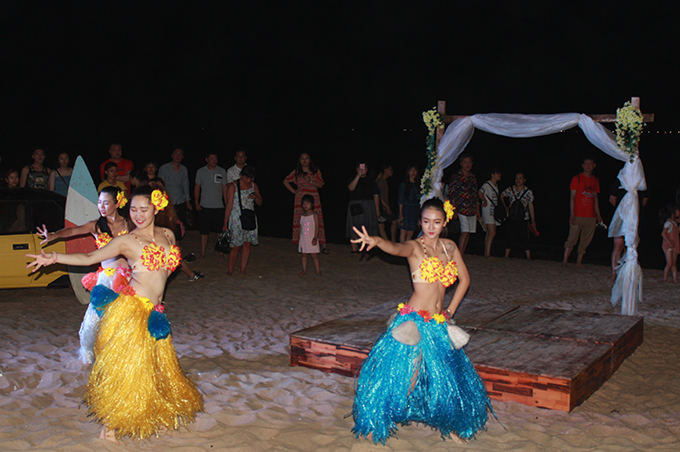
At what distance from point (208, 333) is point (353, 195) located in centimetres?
438

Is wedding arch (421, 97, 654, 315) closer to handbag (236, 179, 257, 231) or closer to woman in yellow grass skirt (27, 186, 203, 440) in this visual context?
handbag (236, 179, 257, 231)

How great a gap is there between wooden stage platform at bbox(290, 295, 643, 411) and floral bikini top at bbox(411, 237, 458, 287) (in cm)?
93

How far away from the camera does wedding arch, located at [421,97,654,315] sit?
6.04 m

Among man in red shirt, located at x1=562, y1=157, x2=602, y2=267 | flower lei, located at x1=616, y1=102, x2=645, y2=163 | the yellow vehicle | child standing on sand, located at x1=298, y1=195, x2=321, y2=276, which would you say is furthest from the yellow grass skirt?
man in red shirt, located at x1=562, y1=157, x2=602, y2=267

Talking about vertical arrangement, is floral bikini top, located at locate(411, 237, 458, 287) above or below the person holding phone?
below

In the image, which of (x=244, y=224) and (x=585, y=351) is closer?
(x=585, y=351)

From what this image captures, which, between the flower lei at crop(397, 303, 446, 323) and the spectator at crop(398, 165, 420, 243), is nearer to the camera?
the flower lei at crop(397, 303, 446, 323)

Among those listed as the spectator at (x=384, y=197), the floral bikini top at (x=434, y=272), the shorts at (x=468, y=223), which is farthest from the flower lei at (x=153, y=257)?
the spectator at (x=384, y=197)

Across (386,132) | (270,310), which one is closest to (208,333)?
(270,310)

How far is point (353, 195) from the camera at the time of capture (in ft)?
30.5

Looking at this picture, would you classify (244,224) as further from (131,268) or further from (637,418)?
(637,418)

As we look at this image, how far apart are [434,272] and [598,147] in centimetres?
387

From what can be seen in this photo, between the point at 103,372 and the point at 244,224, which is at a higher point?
the point at 244,224

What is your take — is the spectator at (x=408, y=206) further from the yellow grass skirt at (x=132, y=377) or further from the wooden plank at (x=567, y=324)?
the yellow grass skirt at (x=132, y=377)
